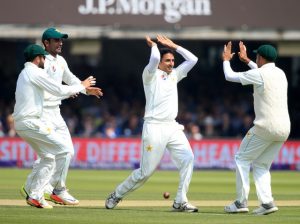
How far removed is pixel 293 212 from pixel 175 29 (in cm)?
1320

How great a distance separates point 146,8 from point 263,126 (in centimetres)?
1344

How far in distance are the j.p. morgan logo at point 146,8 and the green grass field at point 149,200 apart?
427 cm

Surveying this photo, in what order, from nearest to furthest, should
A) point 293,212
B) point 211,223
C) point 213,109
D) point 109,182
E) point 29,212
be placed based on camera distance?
point 211,223
point 29,212
point 293,212
point 109,182
point 213,109

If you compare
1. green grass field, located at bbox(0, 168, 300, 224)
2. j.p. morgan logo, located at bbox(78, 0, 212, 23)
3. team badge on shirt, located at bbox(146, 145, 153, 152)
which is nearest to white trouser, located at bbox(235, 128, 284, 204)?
green grass field, located at bbox(0, 168, 300, 224)

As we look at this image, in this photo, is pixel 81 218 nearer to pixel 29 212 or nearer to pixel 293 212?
pixel 29 212

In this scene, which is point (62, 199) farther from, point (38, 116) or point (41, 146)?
point (38, 116)

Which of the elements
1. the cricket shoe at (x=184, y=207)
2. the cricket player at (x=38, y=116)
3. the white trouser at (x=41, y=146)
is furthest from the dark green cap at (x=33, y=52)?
the cricket shoe at (x=184, y=207)

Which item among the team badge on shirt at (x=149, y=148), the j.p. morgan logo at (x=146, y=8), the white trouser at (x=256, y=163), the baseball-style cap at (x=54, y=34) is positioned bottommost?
the white trouser at (x=256, y=163)

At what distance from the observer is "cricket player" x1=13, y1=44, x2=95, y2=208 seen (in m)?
10.5

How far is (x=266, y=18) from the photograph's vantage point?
77.9ft

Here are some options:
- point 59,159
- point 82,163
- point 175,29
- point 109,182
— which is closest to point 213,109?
point 175,29

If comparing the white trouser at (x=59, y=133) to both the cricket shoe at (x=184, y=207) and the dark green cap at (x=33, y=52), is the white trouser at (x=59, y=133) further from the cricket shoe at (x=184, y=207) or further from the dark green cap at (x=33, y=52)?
the cricket shoe at (x=184, y=207)

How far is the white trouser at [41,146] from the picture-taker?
34.7 ft

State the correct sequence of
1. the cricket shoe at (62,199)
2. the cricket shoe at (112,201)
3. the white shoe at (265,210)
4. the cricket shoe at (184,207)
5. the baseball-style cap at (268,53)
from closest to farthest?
the white shoe at (265,210)
the baseball-style cap at (268,53)
the cricket shoe at (184,207)
the cricket shoe at (112,201)
the cricket shoe at (62,199)
